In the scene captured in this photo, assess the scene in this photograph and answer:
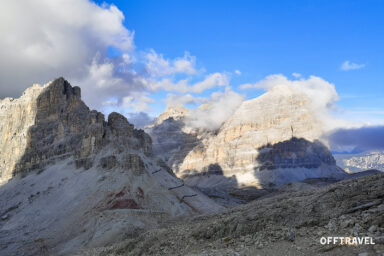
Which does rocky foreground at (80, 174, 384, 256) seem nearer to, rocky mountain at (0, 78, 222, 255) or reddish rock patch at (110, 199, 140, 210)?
rocky mountain at (0, 78, 222, 255)

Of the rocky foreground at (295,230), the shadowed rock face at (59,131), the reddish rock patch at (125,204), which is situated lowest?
the reddish rock patch at (125,204)

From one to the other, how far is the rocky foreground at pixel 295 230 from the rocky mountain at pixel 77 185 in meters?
24.3

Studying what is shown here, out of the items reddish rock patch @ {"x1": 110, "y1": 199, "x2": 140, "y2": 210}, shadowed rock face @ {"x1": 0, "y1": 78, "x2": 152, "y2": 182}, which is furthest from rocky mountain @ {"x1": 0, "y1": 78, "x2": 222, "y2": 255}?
shadowed rock face @ {"x1": 0, "y1": 78, "x2": 152, "y2": 182}

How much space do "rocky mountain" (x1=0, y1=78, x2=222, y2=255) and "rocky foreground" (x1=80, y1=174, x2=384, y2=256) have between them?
955 inches

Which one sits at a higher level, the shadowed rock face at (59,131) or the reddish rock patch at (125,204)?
the shadowed rock face at (59,131)

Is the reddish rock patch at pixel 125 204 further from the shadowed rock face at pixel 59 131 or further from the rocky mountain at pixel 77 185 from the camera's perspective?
the shadowed rock face at pixel 59 131

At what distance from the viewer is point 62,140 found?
90562mm

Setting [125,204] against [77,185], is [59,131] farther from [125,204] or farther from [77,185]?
[125,204]

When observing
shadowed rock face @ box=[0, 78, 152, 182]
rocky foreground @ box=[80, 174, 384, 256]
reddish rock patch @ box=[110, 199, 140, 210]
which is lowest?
reddish rock patch @ box=[110, 199, 140, 210]

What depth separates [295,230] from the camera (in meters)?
16.8

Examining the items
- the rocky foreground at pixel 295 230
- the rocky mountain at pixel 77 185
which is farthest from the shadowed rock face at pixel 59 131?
the rocky foreground at pixel 295 230

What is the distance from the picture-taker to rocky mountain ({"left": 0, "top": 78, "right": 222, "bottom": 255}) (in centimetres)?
5131

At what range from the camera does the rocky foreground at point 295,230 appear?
14.2 m

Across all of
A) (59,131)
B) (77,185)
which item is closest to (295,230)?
(77,185)
